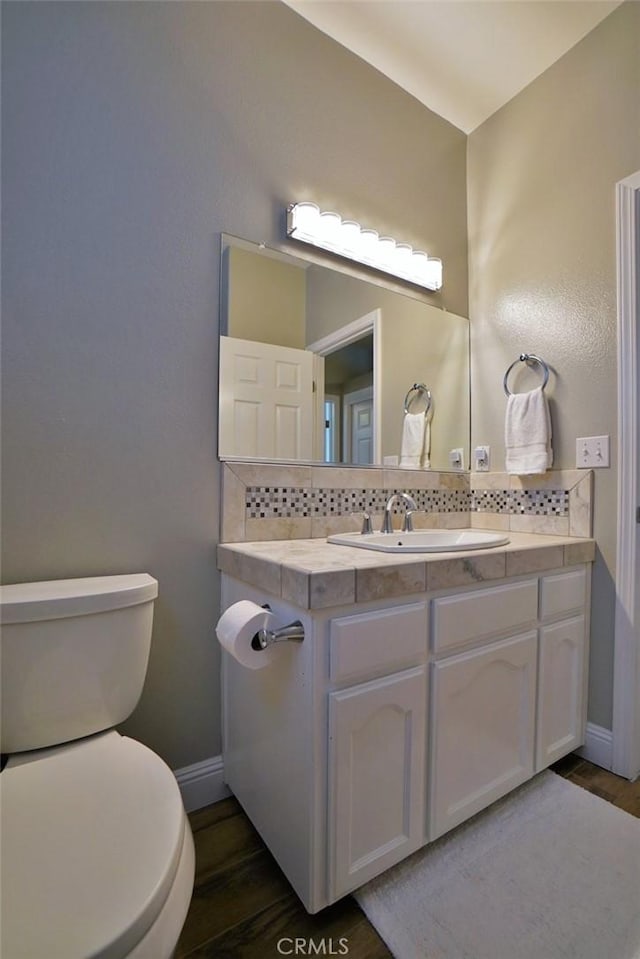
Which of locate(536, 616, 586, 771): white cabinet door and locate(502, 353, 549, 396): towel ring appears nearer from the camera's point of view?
locate(536, 616, 586, 771): white cabinet door

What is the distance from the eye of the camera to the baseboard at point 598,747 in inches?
57.2

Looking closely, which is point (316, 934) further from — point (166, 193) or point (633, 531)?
point (166, 193)

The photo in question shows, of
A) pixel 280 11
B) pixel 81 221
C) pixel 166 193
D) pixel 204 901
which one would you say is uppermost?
pixel 280 11

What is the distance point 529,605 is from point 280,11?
7.01 feet

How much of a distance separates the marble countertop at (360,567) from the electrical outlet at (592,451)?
0.30 m

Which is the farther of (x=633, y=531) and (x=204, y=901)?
(x=633, y=531)

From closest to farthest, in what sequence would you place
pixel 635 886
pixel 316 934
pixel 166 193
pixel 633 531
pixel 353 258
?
pixel 316 934 < pixel 635 886 < pixel 166 193 < pixel 633 531 < pixel 353 258

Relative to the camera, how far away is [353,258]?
1.63 metres

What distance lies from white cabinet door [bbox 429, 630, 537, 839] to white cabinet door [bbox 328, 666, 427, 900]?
60 mm

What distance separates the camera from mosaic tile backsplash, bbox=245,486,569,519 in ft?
4.66

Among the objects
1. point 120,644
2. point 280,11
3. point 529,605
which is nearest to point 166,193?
point 280,11

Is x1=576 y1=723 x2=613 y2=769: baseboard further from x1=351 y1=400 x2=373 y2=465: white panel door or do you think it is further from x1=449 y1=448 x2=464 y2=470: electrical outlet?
x1=351 y1=400 x2=373 y2=465: white panel door

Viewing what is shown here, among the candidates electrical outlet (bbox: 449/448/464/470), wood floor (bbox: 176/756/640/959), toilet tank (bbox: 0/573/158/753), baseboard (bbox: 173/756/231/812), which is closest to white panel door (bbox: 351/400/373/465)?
electrical outlet (bbox: 449/448/464/470)

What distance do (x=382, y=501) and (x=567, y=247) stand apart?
118cm
